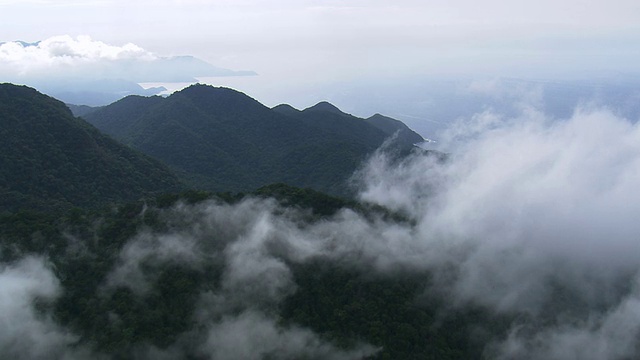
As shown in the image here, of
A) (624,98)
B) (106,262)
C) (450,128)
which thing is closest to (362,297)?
(106,262)

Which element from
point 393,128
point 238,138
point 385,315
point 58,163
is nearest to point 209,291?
point 385,315

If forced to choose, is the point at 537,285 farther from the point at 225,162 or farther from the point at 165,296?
the point at 225,162

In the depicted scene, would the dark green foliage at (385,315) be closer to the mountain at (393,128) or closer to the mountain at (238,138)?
the mountain at (238,138)

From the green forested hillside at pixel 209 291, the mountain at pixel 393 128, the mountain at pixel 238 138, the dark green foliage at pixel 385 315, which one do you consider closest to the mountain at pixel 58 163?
the green forested hillside at pixel 209 291

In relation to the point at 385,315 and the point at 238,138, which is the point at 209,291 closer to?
the point at 385,315

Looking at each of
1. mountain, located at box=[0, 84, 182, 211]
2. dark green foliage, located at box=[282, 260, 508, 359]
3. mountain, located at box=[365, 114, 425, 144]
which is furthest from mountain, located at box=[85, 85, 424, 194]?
dark green foliage, located at box=[282, 260, 508, 359]

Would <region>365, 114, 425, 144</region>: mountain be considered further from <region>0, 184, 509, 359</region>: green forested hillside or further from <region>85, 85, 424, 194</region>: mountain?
<region>0, 184, 509, 359</region>: green forested hillside
